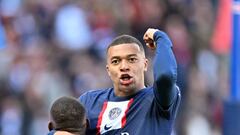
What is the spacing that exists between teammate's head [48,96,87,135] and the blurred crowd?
5937mm

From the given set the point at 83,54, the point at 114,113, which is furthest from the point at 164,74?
the point at 83,54

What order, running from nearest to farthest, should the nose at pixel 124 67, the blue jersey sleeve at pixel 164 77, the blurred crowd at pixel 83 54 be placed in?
1. the blue jersey sleeve at pixel 164 77
2. the nose at pixel 124 67
3. the blurred crowd at pixel 83 54

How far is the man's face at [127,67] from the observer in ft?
23.2

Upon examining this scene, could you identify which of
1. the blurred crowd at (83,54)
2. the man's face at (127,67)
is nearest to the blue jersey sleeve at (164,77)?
the man's face at (127,67)

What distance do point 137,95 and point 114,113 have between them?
20cm

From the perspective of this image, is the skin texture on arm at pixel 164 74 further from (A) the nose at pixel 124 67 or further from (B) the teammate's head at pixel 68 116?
(B) the teammate's head at pixel 68 116

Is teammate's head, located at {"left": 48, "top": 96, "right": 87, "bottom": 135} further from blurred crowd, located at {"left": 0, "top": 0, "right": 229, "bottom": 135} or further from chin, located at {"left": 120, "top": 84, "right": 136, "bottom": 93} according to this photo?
blurred crowd, located at {"left": 0, "top": 0, "right": 229, "bottom": 135}

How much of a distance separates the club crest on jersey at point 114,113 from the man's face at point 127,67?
0.13 m

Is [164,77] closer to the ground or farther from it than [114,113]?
farther from it

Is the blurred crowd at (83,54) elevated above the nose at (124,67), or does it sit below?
below

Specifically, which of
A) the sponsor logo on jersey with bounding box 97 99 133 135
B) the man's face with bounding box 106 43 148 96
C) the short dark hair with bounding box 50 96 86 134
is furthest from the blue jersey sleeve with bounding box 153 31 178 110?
the short dark hair with bounding box 50 96 86 134

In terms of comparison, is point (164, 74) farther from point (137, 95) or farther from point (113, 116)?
point (113, 116)

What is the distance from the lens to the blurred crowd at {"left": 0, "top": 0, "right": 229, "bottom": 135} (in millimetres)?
13359

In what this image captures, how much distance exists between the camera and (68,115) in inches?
262
